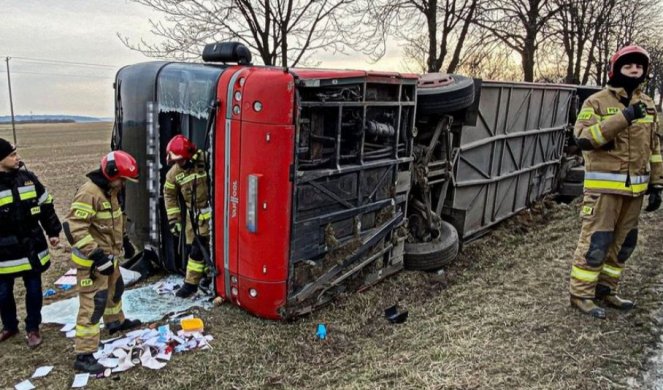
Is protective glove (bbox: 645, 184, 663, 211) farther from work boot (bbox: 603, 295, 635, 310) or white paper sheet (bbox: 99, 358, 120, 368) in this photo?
white paper sheet (bbox: 99, 358, 120, 368)

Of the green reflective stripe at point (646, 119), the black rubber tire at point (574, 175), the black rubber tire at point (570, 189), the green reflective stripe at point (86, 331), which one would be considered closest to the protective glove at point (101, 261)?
the green reflective stripe at point (86, 331)

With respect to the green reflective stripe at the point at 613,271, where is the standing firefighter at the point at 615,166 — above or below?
above

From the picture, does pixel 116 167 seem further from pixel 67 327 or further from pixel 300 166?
pixel 67 327

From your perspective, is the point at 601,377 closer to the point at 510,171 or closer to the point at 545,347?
the point at 545,347

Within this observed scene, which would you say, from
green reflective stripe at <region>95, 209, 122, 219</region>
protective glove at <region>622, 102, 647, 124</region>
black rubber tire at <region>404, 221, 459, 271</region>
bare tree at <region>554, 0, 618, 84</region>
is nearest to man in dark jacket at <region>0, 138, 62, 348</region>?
green reflective stripe at <region>95, 209, 122, 219</region>

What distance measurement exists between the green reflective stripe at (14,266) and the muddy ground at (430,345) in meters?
0.62

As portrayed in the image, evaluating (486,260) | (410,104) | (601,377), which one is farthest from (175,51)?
(601,377)

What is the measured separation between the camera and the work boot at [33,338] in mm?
3924

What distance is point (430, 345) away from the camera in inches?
149

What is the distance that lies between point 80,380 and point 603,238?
13.1 ft

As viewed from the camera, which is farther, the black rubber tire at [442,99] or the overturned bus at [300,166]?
the black rubber tire at [442,99]

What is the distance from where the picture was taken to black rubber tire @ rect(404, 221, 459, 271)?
5730 mm

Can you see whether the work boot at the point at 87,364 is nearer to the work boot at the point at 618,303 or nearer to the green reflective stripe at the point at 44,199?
the green reflective stripe at the point at 44,199

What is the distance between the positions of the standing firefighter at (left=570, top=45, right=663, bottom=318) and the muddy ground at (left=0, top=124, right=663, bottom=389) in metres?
0.40
